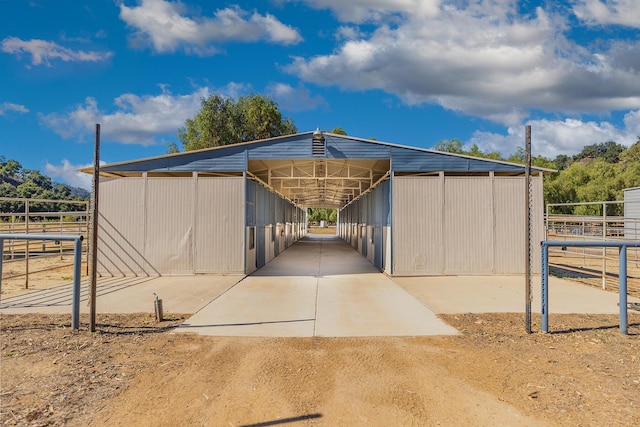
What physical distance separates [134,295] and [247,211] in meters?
4.77

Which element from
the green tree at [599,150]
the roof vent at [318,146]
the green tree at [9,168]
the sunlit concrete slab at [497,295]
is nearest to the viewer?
the sunlit concrete slab at [497,295]

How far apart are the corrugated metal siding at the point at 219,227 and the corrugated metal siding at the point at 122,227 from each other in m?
2.00

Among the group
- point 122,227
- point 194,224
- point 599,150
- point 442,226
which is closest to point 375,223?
point 442,226

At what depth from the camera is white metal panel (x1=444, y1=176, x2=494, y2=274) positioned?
12.4 meters

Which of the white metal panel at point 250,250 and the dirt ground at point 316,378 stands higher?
the white metal panel at point 250,250

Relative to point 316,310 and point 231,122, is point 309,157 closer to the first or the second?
point 316,310

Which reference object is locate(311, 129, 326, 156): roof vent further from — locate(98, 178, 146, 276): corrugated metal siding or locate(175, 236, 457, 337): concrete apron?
locate(98, 178, 146, 276): corrugated metal siding

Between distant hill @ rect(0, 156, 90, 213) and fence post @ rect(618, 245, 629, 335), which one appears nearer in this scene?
fence post @ rect(618, 245, 629, 335)

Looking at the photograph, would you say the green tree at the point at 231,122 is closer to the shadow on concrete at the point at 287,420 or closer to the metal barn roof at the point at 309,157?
the metal barn roof at the point at 309,157

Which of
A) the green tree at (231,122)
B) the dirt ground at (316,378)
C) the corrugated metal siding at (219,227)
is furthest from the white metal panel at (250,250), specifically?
the green tree at (231,122)

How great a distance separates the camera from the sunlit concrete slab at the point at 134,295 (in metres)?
7.62

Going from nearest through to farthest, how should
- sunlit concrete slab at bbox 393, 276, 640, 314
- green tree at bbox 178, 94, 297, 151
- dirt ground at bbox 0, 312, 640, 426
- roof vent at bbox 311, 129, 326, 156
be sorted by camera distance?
dirt ground at bbox 0, 312, 640, 426 < sunlit concrete slab at bbox 393, 276, 640, 314 < roof vent at bbox 311, 129, 326, 156 < green tree at bbox 178, 94, 297, 151

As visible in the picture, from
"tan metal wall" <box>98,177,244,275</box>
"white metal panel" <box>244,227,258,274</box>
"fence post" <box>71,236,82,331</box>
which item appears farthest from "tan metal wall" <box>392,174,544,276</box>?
"fence post" <box>71,236,82,331</box>

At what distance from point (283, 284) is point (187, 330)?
4.85 meters
